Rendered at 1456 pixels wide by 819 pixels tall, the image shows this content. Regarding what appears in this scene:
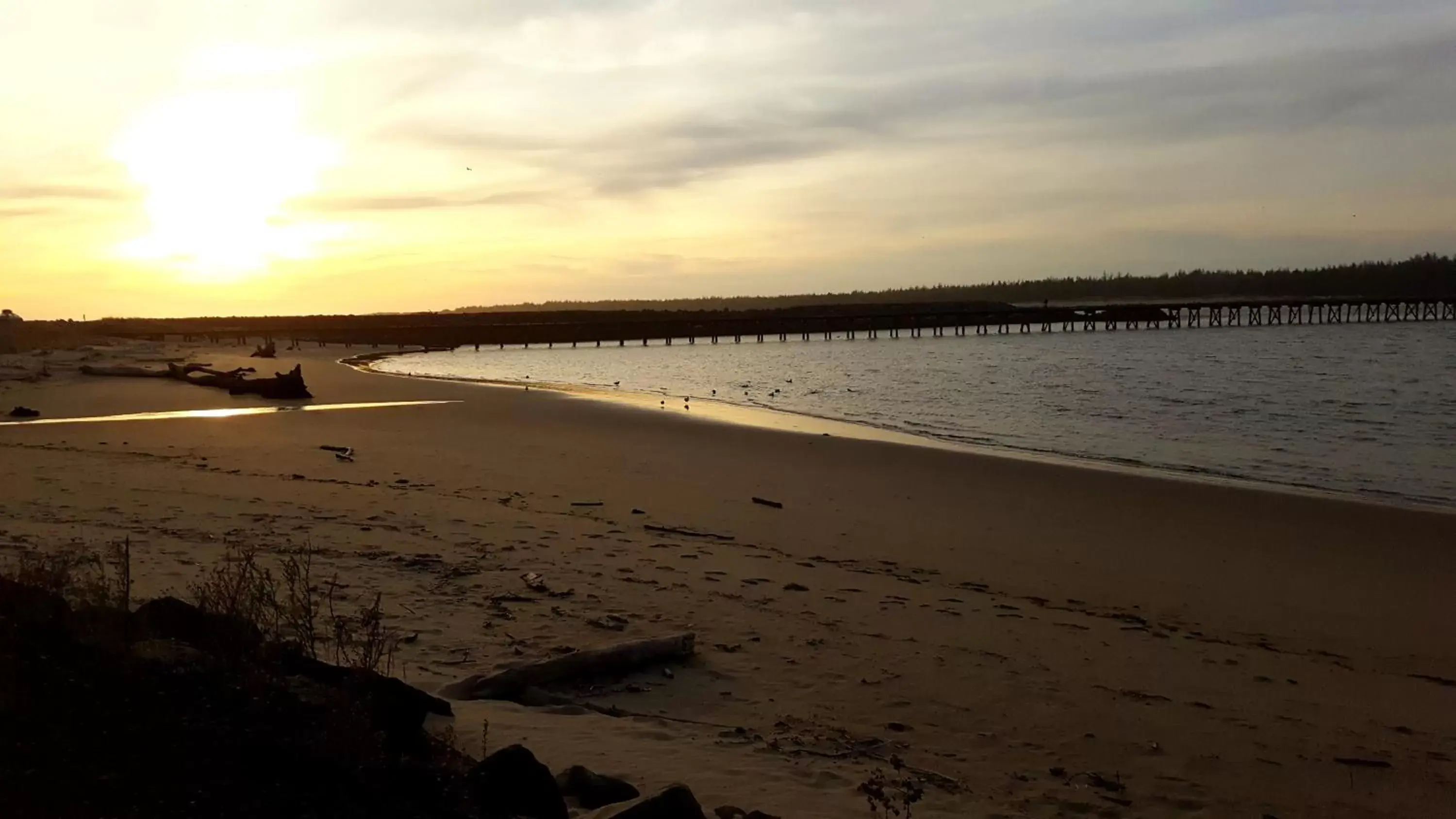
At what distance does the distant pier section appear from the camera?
105375 millimetres

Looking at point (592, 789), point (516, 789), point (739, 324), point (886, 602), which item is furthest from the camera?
point (739, 324)

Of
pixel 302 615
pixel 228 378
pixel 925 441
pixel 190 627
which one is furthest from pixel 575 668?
pixel 228 378

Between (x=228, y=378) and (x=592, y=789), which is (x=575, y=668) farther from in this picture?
(x=228, y=378)

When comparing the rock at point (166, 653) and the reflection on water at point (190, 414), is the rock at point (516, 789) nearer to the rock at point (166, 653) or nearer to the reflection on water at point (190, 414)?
the rock at point (166, 653)

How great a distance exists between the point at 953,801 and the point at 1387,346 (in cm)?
7367

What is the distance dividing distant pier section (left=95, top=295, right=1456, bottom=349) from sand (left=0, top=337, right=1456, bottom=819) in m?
72.5

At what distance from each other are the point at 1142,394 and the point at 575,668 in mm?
31080

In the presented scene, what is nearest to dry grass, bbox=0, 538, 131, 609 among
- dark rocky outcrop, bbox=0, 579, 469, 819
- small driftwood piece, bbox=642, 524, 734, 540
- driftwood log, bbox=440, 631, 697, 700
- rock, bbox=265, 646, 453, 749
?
dark rocky outcrop, bbox=0, 579, 469, 819

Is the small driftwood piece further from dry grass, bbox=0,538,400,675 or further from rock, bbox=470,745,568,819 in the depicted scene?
rock, bbox=470,745,568,819

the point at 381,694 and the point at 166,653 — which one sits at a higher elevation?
the point at 166,653

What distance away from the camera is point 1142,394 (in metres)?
33.6

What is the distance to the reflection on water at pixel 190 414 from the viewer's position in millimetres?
20531

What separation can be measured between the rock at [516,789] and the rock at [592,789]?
0.82 feet

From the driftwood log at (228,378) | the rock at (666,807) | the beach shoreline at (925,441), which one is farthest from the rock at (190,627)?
the driftwood log at (228,378)
